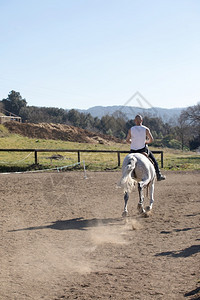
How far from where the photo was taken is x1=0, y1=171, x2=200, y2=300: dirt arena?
16.5 feet

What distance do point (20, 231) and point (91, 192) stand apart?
5.73m

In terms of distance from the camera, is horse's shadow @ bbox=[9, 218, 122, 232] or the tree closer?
horse's shadow @ bbox=[9, 218, 122, 232]

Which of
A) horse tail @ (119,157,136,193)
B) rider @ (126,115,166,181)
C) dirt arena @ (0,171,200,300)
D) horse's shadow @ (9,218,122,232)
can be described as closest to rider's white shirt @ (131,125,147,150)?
rider @ (126,115,166,181)

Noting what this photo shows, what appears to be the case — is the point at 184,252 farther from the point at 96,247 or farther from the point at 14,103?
→ the point at 14,103

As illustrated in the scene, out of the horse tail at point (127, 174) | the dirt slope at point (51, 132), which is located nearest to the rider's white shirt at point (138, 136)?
the horse tail at point (127, 174)

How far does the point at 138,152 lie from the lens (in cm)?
987

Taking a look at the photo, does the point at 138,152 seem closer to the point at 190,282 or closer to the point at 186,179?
the point at 190,282

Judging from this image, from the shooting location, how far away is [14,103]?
92.4m

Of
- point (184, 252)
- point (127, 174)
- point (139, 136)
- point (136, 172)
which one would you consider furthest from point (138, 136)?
point (184, 252)

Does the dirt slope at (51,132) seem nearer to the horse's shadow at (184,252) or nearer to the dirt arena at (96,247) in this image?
the dirt arena at (96,247)

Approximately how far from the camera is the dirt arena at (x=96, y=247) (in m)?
5.02

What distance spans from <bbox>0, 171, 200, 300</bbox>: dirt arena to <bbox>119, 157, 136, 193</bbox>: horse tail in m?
0.99

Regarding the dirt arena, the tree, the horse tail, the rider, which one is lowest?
the dirt arena

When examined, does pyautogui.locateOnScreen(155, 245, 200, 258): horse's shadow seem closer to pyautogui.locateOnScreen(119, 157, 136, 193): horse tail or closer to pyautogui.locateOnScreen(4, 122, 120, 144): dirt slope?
pyautogui.locateOnScreen(119, 157, 136, 193): horse tail
